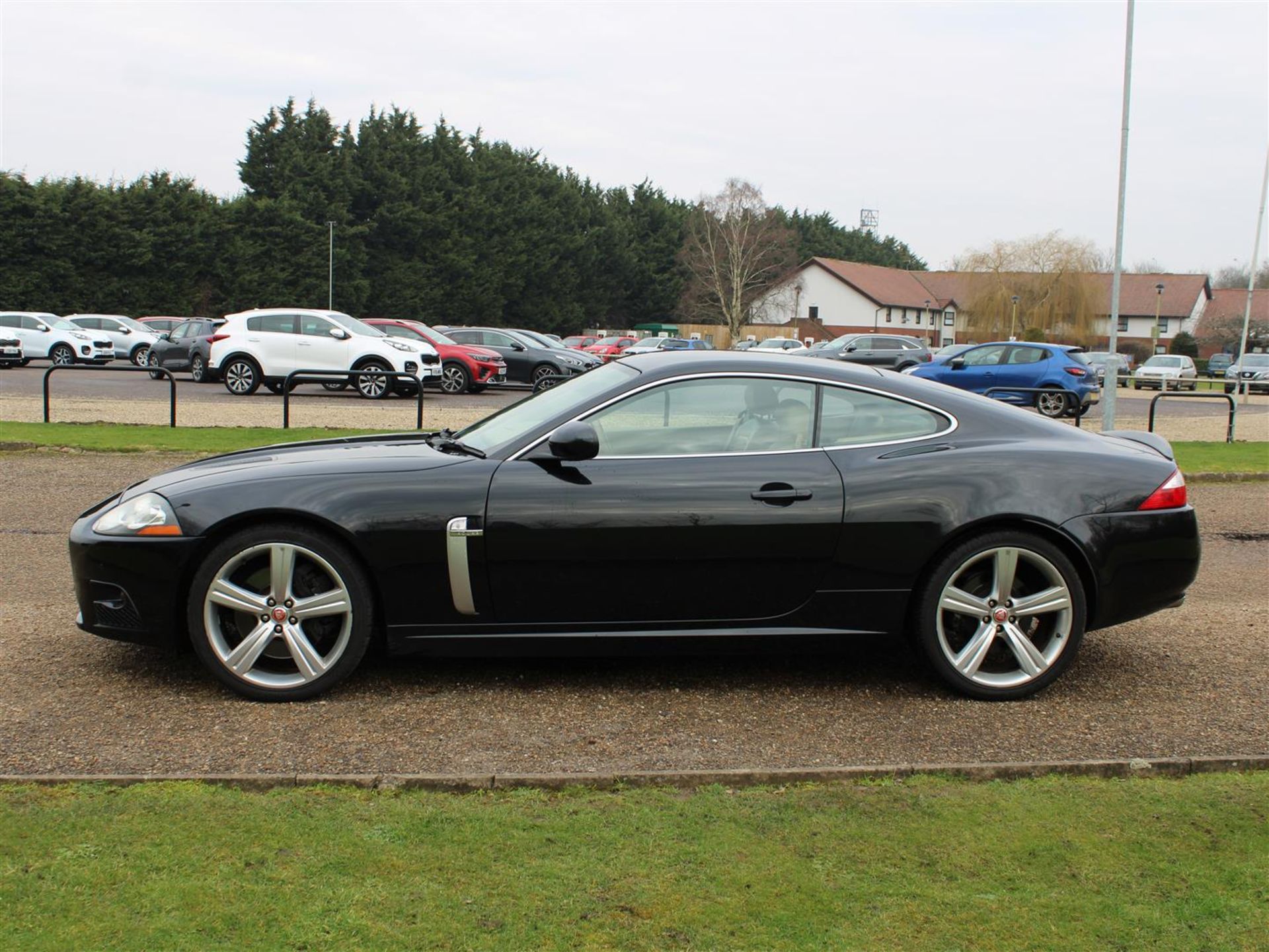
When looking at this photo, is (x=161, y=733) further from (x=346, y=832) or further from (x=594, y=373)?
(x=594, y=373)

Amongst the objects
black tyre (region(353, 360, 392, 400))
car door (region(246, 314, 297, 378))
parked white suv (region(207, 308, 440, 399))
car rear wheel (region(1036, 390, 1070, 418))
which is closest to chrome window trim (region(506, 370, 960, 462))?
black tyre (region(353, 360, 392, 400))

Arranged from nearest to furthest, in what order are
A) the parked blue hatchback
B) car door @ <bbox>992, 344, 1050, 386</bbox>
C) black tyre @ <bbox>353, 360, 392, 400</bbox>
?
black tyre @ <bbox>353, 360, 392, 400</bbox> < the parked blue hatchback < car door @ <bbox>992, 344, 1050, 386</bbox>

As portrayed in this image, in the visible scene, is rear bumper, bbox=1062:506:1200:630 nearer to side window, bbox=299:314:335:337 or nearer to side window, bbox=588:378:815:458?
side window, bbox=588:378:815:458

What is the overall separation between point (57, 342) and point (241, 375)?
13754 millimetres

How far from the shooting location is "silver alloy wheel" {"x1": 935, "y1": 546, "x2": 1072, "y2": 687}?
4906 millimetres

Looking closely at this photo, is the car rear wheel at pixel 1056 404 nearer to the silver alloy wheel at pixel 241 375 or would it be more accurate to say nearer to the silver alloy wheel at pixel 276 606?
the silver alloy wheel at pixel 241 375

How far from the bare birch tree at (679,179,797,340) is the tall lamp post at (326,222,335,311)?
109 ft

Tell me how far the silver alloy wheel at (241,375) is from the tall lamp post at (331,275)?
43400 mm

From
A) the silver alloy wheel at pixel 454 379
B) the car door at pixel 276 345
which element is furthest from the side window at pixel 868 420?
the silver alloy wheel at pixel 454 379

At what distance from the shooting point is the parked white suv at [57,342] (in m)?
34.6

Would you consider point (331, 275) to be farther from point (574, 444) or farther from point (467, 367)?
point (574, 444)

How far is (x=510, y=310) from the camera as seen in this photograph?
266 ft

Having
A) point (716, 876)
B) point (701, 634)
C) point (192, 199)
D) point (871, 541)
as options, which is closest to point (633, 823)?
point (716, 876)

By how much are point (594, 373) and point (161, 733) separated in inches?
96.5
